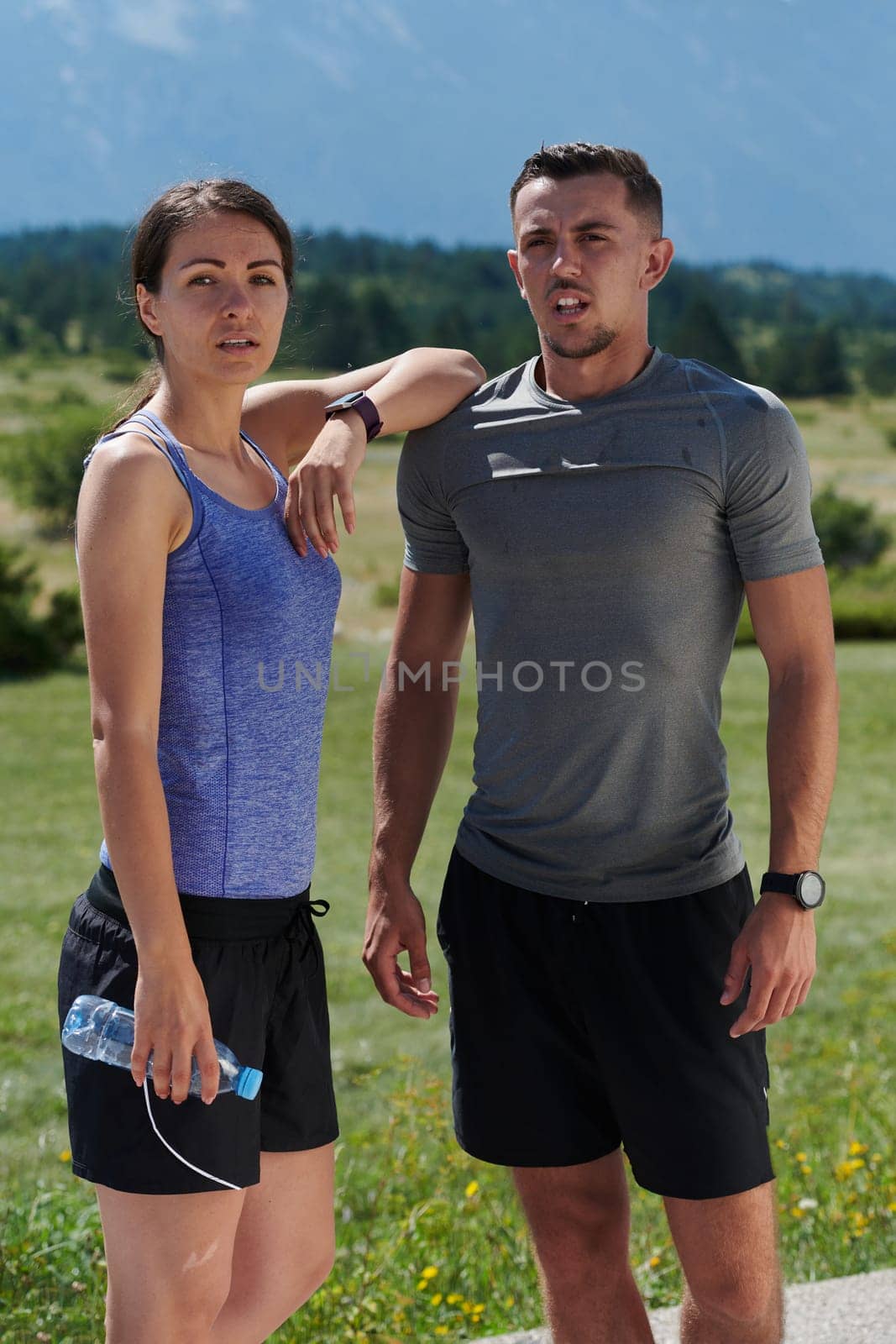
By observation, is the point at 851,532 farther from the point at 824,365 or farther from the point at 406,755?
the point at 406,755

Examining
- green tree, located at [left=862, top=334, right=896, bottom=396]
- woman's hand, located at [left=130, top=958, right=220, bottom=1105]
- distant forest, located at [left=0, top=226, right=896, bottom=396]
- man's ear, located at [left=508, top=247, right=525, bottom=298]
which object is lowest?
woman's hand, located at [left=130, top=958, right=220, bottom=1105]

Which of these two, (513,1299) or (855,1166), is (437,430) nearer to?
(513,1299)

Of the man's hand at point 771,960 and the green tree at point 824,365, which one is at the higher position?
the green tree at point 824,365

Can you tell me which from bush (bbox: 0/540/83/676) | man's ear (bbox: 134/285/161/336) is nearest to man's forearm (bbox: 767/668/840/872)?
man's ear (bbox: 134/285/161/336)

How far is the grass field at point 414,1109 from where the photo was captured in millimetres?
2902

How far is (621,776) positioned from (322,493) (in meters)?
0.62

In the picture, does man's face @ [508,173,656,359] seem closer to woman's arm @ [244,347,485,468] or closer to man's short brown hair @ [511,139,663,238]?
man's short brown hair @ [511,139,663,238]

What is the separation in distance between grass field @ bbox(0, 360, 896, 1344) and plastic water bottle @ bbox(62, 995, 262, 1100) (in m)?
1.22

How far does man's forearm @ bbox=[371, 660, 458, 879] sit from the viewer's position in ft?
7.70

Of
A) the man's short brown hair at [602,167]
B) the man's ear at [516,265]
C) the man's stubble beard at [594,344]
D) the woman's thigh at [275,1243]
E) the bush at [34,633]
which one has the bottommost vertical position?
the bush at [34,633]

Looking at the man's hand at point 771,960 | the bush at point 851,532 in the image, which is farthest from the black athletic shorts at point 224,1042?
the bush at point 851,532

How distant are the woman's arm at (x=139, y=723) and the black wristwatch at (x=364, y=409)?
48 cm

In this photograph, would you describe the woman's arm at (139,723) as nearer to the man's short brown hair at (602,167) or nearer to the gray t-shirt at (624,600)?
the gray t-shirt at (624,600)

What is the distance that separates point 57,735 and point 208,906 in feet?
46.0
